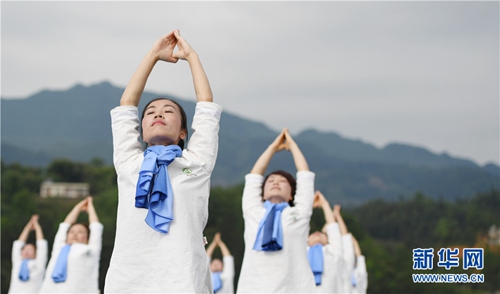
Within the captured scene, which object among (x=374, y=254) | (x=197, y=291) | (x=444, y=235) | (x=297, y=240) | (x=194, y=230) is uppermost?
(x=444, y=235)

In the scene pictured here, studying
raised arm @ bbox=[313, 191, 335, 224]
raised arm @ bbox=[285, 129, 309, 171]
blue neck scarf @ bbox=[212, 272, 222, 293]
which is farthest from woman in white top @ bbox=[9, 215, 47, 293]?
raised arm @ bbox=[285, 129, 309, 171]

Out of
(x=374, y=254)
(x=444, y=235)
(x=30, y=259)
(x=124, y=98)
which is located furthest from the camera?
(x=444, y=235)

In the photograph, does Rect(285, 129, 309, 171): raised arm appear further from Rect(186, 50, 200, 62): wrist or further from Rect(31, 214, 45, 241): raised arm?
Rect(31, 214, 45, 241): raised arm

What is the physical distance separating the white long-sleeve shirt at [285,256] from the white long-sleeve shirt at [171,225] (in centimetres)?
246

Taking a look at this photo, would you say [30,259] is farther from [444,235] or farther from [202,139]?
[444,235]

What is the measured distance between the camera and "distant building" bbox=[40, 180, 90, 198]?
6600cm

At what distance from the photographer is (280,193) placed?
22.8 ft

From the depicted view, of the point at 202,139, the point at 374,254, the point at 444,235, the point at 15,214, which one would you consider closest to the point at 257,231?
the point at 202,139

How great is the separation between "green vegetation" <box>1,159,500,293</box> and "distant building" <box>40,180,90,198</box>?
0.68 metres

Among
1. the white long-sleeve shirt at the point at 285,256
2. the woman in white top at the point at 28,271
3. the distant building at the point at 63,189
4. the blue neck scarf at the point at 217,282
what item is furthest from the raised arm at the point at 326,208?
the distant building at the point at 63,189

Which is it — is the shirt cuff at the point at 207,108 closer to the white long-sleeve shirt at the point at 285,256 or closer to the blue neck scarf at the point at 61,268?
the white long-sleeve shirt at the point at 285,256

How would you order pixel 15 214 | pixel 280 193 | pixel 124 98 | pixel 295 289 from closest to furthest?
pixel 124 98, pixel 295 289, pixel 280 193, pixel 15 214

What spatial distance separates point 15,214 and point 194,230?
52.2m

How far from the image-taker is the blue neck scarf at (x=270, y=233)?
652cm
